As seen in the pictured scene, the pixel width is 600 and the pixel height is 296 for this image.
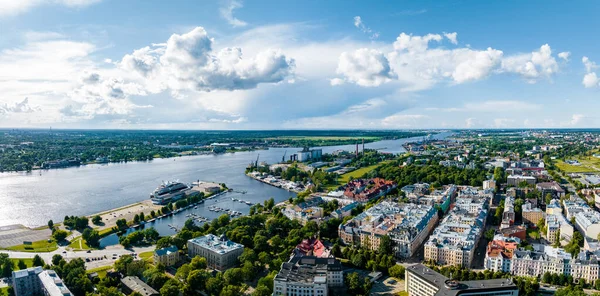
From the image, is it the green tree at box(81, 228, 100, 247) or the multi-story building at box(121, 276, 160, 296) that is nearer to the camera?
the multi-story building at box(121, 276, 160, 296)

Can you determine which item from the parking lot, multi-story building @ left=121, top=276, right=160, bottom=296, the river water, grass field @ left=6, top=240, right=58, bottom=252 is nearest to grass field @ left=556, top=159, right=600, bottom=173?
the river water

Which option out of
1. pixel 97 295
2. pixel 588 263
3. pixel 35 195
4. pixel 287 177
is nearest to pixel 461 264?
pixel 588 263

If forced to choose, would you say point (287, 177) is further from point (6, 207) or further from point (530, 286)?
point (530, 286)

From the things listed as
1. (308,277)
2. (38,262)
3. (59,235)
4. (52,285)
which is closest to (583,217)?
(308,277)

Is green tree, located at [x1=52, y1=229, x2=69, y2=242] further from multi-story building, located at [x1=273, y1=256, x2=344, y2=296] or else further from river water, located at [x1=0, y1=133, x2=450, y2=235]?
multi-story building, located at [x1=273, y1=256, x2=344, y2=296]

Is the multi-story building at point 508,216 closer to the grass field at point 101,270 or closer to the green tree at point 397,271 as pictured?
the green tree at point 397,271
